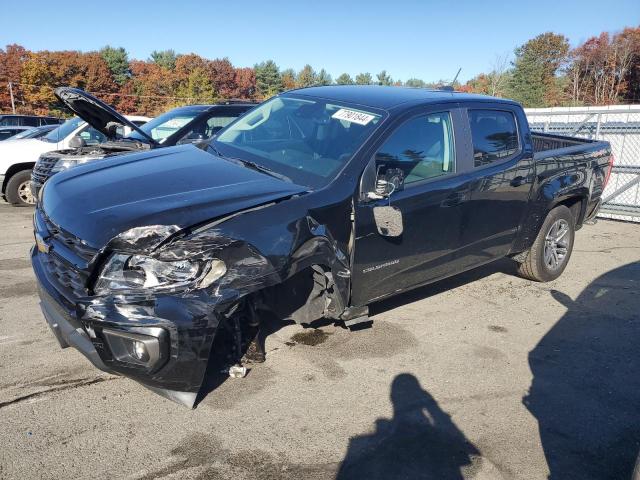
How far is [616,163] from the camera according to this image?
32.2 feet

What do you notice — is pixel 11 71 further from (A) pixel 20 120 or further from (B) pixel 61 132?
(B) pixel 61 132

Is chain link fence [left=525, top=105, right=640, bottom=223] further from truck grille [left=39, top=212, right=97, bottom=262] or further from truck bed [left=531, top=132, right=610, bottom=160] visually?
truck grille [left=39, top=212, right=97, bottom=262]

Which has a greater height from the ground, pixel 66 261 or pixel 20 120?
pixel 20 120

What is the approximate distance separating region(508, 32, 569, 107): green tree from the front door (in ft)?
163

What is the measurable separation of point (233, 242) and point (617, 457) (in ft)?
8.02

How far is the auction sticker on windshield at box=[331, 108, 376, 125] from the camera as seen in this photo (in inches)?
149

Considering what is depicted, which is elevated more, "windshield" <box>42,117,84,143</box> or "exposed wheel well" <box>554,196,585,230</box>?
"windshield" <box>42,117,84,143</box>

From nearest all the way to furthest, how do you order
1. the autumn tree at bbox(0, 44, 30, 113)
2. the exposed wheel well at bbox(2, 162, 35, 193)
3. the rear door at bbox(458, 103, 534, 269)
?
the rear door at bbox(458, 103, 534, 269)
the exposed wheel well at bbox(2, 162, 35, 193)
the autumn tree at bbox(0, 44, 30, 113)

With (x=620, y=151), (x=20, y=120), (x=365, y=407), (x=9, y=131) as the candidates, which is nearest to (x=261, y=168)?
(x=365, y=407)

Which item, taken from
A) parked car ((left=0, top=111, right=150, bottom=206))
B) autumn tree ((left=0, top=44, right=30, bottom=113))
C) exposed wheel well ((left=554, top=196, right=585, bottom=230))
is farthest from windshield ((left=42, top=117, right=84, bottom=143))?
autumn tree ((left=0, top=44, right=30, bottom=113))

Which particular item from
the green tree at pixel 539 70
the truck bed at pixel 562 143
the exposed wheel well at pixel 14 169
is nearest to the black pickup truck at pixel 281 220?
the truck bed at pixel 562 143

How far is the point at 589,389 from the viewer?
3533mm

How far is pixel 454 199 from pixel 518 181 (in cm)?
102

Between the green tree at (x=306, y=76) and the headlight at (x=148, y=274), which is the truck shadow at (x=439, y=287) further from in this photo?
the green tree at (x=306, y=76)
